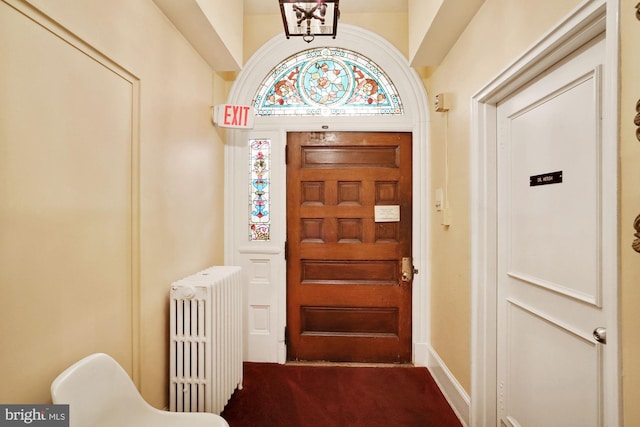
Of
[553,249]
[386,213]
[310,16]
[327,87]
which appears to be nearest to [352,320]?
[386,213]

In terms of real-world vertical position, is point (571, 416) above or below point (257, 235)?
below

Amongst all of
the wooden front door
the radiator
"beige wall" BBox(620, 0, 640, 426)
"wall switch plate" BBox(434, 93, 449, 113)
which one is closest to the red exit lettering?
the wooden front door

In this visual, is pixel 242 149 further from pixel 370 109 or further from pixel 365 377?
pixel 365 377

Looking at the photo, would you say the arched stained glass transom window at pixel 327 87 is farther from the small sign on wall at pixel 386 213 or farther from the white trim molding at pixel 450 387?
the white trim molding at pixel 450 387

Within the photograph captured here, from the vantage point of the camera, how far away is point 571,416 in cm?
126

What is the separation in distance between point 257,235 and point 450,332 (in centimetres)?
164

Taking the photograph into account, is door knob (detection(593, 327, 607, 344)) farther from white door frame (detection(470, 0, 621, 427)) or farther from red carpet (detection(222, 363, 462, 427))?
red carpet (detection(222, 363, 462, 427))

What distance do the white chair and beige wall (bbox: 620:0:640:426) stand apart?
4.60 ft

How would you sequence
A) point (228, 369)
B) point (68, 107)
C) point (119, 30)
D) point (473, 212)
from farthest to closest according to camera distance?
point (228, 369) < point (473, 212) < point (119, 30) < point (68, 107)

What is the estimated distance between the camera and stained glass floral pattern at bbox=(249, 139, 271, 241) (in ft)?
8.85

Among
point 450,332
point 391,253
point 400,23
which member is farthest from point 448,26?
point 450,332

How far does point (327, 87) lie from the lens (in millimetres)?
2729

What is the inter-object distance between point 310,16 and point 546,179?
129 centimetres

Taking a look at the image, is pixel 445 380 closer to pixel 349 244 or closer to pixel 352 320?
pixel 352 320
